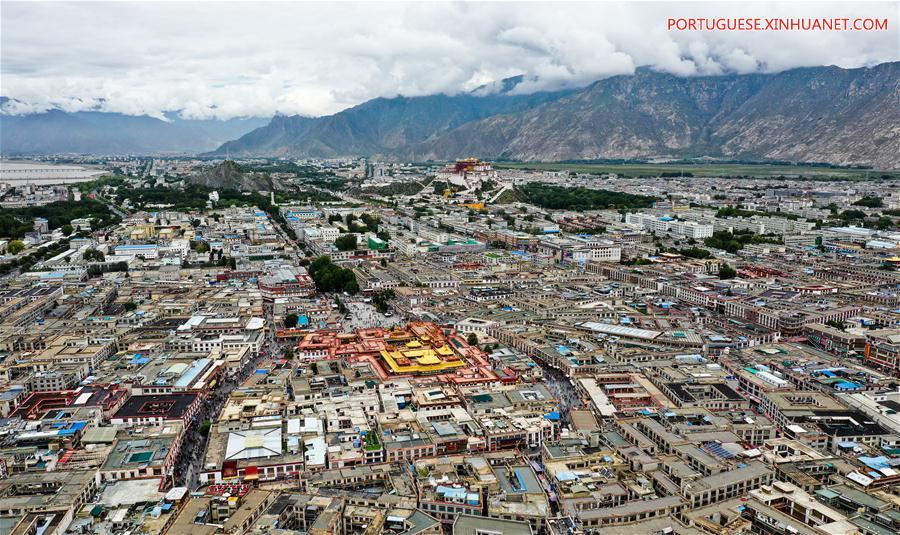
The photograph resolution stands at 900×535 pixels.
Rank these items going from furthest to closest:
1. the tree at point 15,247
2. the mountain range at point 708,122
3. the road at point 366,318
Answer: the mountain range at point 708,122 < the tree at point 15,247 < the road at point 366,318

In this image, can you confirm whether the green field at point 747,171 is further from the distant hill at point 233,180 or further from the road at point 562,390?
the road at point 562,390

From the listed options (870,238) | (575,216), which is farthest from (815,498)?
(575,216)

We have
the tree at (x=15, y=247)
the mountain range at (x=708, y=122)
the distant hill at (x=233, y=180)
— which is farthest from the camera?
the mountain range at (x=708, y=122)

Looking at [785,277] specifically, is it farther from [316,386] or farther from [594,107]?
[594,107]

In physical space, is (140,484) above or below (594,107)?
below

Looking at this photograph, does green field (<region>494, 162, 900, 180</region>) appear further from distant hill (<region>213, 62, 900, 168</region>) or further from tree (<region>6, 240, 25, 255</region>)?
tree (<region>6, 240, 25, 255</region>)

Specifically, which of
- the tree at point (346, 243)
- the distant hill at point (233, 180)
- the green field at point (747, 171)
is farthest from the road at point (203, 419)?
the green field at point (747, 171)

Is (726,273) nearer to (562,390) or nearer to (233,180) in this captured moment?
(562,390)
